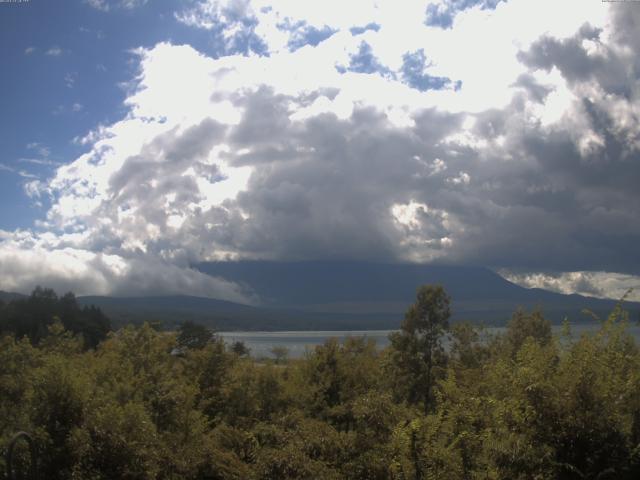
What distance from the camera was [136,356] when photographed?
3127 centimetres

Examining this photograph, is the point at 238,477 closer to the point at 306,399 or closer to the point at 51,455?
the point at 51,455

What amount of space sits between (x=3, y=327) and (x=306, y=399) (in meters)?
90.1

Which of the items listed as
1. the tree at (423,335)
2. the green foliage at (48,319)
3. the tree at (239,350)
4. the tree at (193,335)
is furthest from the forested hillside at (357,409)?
the green foliage at (48,319)

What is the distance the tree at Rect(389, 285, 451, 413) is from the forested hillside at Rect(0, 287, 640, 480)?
74 millimetres

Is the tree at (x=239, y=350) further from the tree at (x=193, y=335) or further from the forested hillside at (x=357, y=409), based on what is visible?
the tree at (x=193, y=335)

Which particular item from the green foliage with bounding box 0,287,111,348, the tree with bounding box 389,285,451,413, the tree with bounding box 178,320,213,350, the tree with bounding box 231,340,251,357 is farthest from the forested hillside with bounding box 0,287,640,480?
the green foliage with bounding box 0,287,111,348

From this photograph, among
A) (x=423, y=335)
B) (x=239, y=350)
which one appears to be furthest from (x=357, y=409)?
(x=239, y=350)

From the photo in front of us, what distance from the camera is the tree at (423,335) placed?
3356 centimetres

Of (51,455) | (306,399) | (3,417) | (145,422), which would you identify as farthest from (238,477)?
(306,399)

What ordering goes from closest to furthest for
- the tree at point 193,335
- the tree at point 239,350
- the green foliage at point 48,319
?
the tree at point 239,350
the tree at point 193,335
the green foliage at point 48,319

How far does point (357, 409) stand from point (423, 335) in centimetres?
1544

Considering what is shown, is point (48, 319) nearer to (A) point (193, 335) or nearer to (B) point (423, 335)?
(A) point (193, 335)

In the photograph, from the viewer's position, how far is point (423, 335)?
34.2 meters

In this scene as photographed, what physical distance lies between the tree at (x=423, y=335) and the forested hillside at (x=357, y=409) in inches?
2.9
